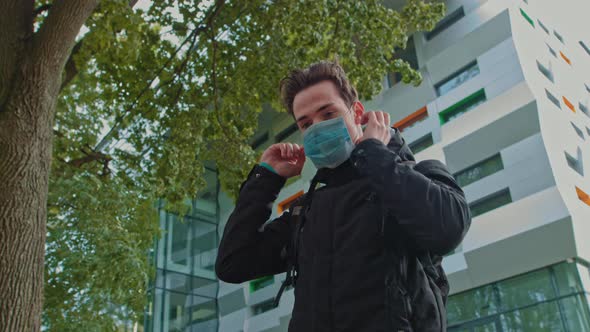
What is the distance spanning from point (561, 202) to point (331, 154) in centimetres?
1331

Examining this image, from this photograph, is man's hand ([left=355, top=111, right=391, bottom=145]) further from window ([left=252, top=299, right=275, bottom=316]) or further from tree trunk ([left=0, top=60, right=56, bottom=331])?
window ([left=252, top=299, right=275, bottom=316])

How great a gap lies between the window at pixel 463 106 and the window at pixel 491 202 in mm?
2923

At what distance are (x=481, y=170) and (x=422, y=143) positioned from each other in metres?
2.59

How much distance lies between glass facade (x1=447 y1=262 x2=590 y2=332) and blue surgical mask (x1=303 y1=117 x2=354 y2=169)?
1297 centimetres

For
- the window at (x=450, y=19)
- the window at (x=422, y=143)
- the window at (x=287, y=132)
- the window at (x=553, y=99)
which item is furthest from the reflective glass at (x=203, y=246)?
the window at (x=553, y=99)

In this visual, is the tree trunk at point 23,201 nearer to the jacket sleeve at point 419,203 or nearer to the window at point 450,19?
the jacket sleeve at point 419,203

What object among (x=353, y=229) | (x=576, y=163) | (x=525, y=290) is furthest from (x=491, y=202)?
(x=353, y=229)

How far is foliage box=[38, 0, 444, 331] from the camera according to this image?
343 inches

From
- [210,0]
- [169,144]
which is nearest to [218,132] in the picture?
[169,144]

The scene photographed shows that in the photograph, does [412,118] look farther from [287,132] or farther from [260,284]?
[260,284]

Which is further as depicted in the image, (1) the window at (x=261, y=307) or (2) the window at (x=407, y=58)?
(1) the window at (x=261, y=307)

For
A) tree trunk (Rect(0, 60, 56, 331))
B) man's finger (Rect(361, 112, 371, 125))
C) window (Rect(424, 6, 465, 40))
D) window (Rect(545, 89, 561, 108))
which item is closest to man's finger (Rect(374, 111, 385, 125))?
man's finger (Rect(361, 112, 371, 125))

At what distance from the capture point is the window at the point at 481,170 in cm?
1597

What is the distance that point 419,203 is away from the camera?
1719 mm
